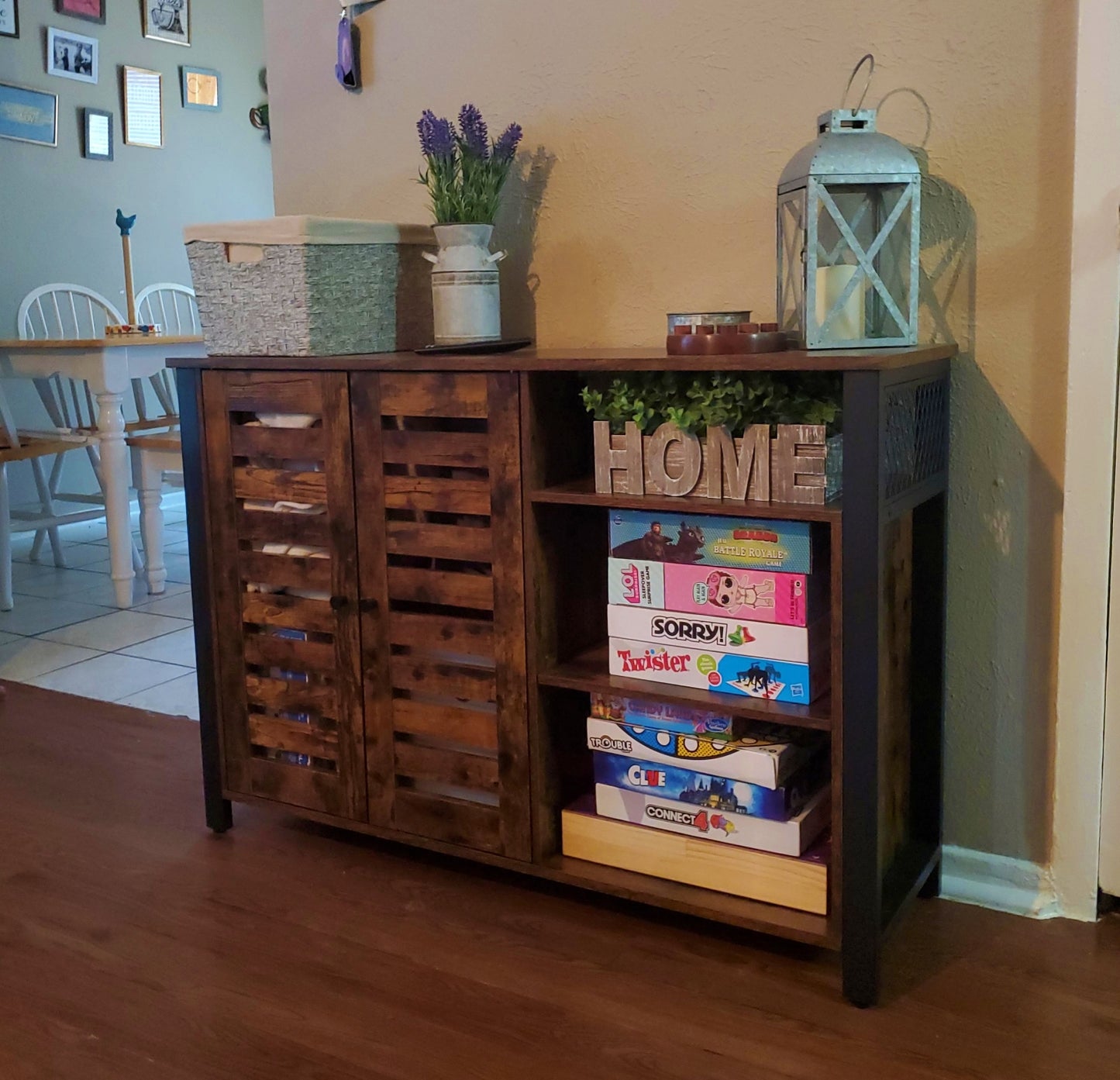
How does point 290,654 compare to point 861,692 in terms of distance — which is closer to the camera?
point 861,692

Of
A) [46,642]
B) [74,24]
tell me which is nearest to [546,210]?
[46,642]

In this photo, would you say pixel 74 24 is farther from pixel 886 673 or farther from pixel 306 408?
pixel 886 673

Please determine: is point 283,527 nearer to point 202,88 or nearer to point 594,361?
point 594,361

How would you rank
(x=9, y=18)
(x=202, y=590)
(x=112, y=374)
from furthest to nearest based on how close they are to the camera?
1. (x=9, y=18)
2. (x=112, y=374)
3. (x=202, y=590)

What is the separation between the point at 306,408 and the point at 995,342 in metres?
1.02

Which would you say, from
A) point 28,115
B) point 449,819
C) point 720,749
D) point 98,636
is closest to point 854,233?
point 720,749

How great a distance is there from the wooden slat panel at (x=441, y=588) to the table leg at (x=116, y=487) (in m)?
2.15

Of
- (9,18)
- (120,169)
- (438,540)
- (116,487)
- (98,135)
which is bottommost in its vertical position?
(116,487)

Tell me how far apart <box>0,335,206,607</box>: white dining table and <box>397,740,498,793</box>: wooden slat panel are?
2115mm

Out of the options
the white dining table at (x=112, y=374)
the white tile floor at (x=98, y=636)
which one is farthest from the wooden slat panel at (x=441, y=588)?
the white dining table at (x=112, y=374)

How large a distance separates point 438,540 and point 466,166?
0.62 meters

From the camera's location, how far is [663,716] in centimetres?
166

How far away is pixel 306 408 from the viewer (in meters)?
1.82

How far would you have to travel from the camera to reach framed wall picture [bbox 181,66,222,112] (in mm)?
5289
